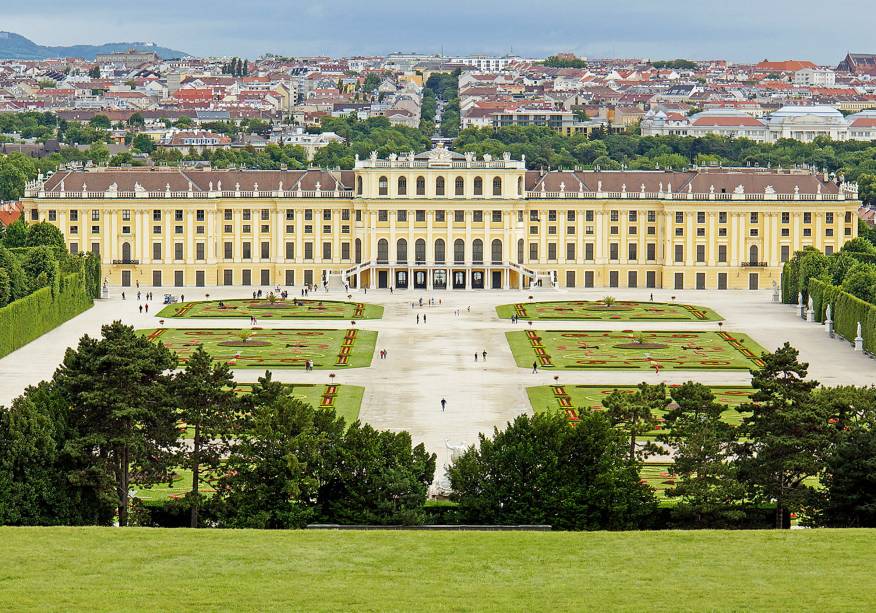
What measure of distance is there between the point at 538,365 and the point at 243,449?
34.2 meters

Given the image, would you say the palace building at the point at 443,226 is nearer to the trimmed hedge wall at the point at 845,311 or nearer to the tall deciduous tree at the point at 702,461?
the trimmed hedge wall at the point at 845,311

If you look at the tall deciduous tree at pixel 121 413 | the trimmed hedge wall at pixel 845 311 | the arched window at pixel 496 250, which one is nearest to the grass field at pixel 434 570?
the tall deciduous tree at pixel 121 413

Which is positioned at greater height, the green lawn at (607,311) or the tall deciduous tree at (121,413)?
the tall deciduous tree at (121,413)

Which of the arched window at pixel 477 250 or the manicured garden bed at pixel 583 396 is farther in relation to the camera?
the arched window at pixel 477 250

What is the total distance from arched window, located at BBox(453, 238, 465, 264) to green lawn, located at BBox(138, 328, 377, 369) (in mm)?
29935

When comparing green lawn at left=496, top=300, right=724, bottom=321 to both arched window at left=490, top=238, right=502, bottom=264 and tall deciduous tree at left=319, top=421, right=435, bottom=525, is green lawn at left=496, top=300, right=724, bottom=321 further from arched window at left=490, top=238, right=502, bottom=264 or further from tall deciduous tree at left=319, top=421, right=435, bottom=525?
tall deciduous tree at left=319, top=421, right=435, bottom=525

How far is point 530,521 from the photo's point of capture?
156 feet

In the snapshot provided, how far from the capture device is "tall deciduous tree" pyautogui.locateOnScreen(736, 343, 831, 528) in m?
48.3

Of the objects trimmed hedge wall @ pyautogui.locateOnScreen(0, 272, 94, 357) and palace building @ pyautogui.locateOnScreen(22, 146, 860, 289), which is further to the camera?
palace building @ pyautogui.locateOnScreen(22, 146, 860, 289)

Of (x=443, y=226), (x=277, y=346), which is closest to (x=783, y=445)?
(x=277, y=346)

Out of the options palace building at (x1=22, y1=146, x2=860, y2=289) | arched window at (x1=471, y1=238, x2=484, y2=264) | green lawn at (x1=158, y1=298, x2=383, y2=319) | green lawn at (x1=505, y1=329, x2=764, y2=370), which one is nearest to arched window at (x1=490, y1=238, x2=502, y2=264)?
palace building at (x1=22, y1=146, x2=860, y2=289)

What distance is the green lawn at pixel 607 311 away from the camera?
10262cm

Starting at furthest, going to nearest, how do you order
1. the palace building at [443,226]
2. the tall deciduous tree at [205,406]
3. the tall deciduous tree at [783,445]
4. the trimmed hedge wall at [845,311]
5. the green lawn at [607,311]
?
the palace building at [443,226] → the green lawn at [607,311] → the trimmed hedge wall at [845,311] → the tall deciduous tree at [205,406] → the tall deciduous tree at [783,445]

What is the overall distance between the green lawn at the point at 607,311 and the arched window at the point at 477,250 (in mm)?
13929
